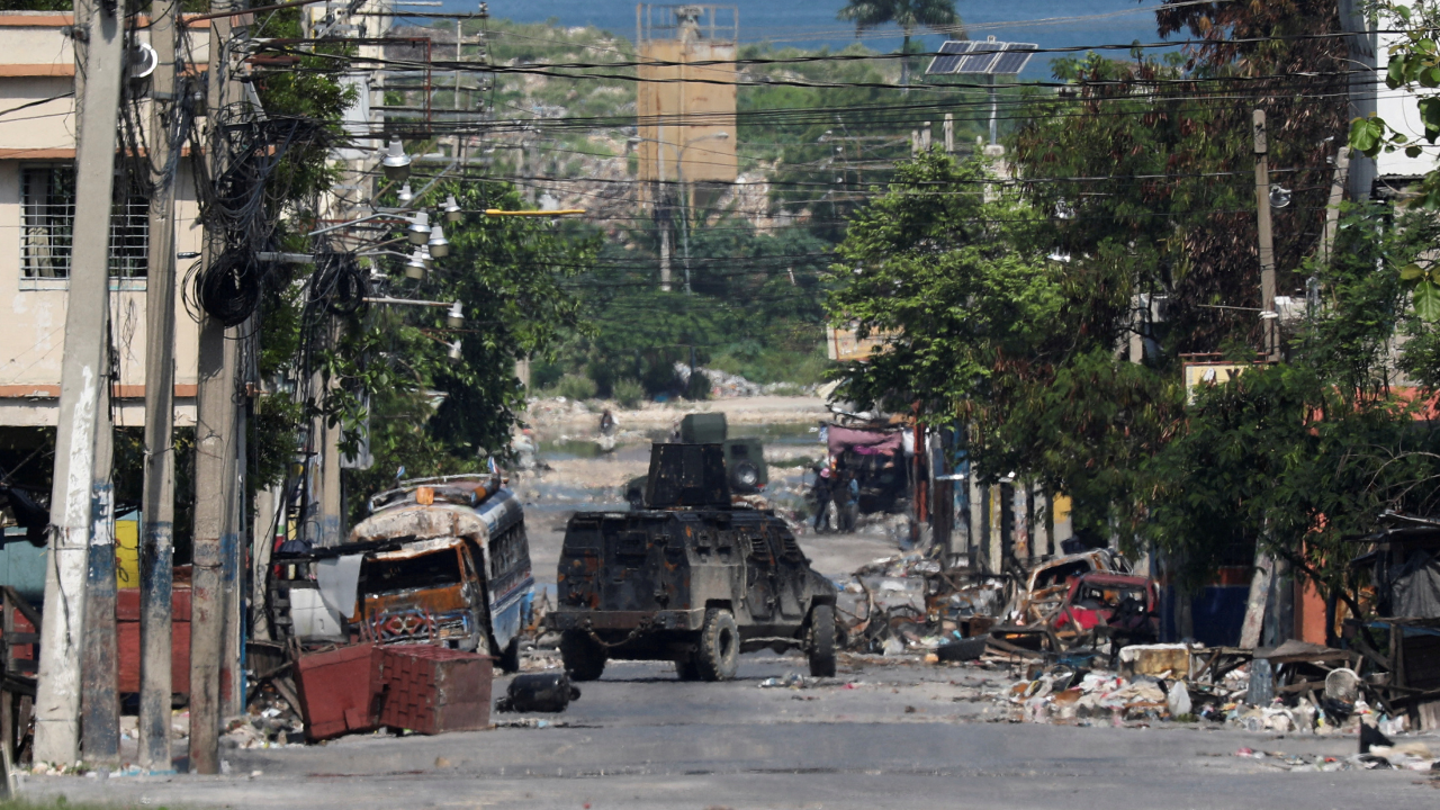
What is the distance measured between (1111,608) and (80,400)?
20.2 metres

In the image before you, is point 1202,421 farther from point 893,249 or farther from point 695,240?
point 695,240

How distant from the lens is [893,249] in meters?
38.5

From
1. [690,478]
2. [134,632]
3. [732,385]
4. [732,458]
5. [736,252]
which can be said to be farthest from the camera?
[736,252]

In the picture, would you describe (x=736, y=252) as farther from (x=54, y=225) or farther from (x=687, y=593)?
(x=54, y=225)

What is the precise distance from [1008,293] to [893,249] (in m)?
3.88

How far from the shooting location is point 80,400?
13594 millimetres

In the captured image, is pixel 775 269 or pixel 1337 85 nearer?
pixel 1337 85

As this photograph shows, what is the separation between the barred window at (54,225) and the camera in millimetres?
20984

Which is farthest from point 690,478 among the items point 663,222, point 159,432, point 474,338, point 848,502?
point 663,222

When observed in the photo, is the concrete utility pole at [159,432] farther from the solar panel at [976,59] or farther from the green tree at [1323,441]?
the solar panel at [976,59]

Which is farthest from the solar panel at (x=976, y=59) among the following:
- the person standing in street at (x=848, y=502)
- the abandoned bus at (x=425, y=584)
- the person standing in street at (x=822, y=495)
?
the abandoned bus at (x=425, y=584)

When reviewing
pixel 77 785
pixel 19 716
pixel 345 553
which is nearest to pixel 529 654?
pixel 345 553

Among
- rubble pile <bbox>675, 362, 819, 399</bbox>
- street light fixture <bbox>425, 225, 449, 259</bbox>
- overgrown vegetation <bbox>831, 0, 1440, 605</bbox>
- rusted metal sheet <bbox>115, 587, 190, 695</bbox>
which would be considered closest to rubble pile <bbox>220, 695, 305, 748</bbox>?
rusted metal sheet <bbox>115, 587, 190, 695</bbox>

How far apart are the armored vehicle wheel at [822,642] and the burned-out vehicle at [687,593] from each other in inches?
0.5
